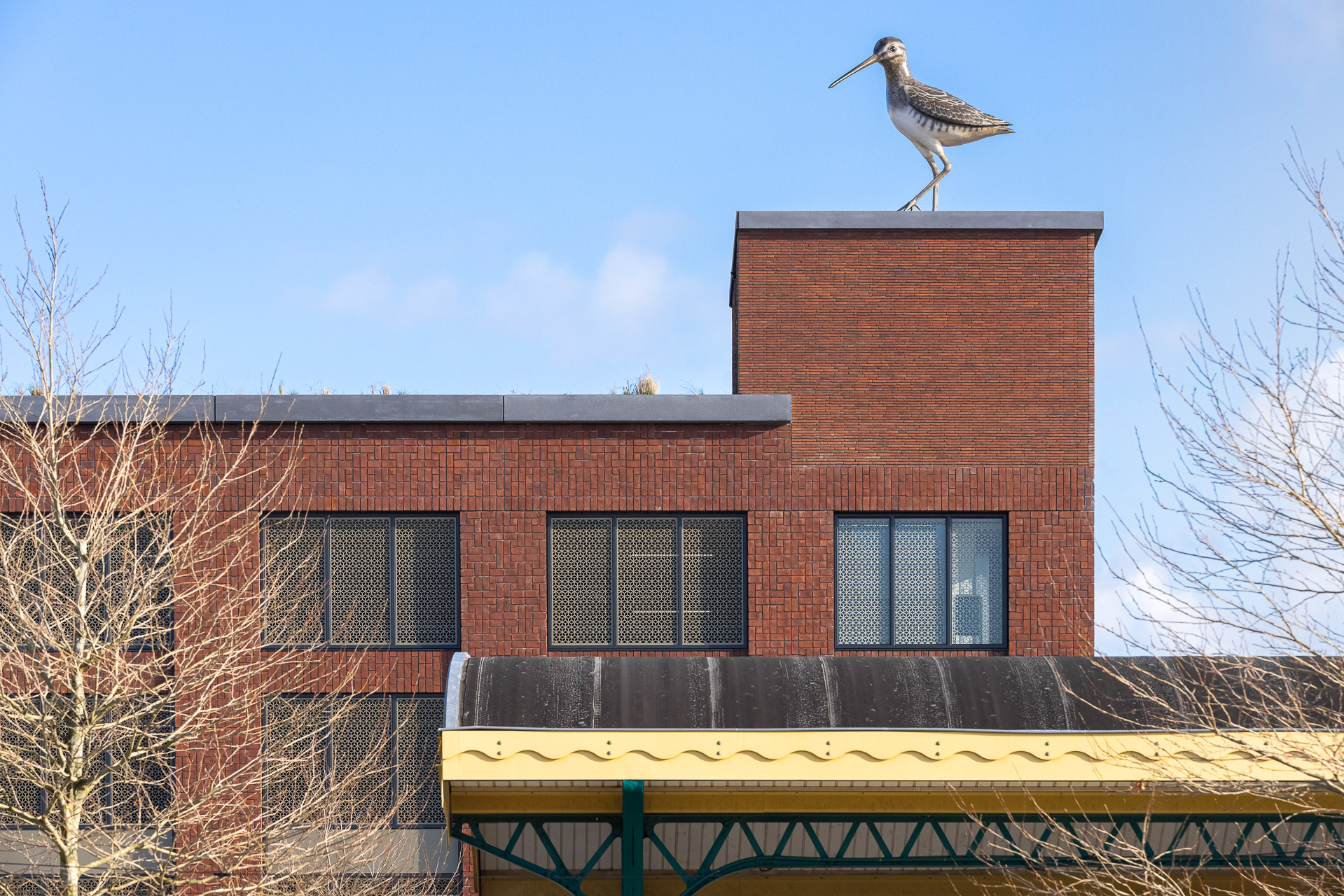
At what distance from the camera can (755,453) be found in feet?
59.5

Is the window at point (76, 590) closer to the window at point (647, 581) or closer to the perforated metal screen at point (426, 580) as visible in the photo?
the perforated metal screen at point (426, 580)

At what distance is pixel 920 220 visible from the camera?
61.2 ft

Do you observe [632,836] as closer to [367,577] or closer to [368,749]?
[368,749]

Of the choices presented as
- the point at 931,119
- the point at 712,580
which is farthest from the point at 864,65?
the point at 712,580

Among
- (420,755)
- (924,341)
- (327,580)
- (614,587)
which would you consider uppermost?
(924,341)

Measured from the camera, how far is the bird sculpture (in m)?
19.5

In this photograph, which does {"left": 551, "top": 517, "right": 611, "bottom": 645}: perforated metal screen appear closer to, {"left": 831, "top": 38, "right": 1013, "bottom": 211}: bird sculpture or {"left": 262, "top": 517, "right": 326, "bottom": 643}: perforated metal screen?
{"left": 262, "top": 517, "right": 326, "bottom": 643}: perforated metal screen

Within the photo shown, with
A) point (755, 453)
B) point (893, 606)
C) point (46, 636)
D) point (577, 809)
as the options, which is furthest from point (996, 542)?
point (46, 636)

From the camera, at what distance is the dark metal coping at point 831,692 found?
11305 mm

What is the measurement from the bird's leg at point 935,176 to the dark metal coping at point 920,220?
2.62 ft

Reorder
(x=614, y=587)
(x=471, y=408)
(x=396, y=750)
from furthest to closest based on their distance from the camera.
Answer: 1. (x=614, y=587)
2. (x=471, y=408)
3. (x=396, y=750)

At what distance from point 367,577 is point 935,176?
11.2 meters

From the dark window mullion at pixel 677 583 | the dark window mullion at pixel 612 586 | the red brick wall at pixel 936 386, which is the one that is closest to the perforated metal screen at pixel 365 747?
the dark window mullion at pixel 612 586

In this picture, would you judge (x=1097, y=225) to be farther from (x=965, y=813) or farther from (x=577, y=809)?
(x=577, y=809)
